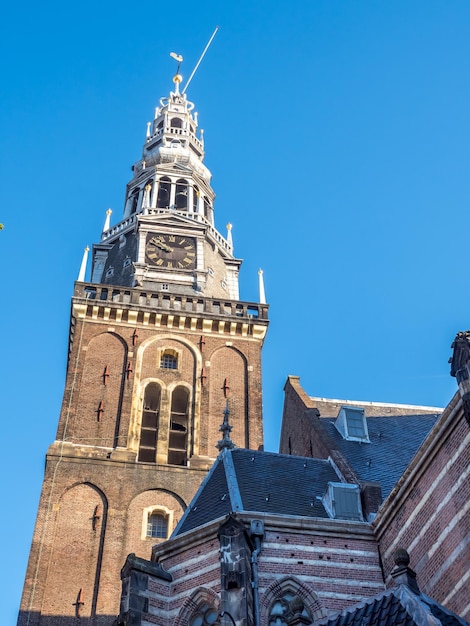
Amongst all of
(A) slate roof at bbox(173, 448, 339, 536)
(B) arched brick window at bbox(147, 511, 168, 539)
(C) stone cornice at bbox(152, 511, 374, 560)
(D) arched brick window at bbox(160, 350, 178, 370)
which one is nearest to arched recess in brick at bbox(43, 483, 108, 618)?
(B) arched brick window at bbox(147, 511, 168, 539)

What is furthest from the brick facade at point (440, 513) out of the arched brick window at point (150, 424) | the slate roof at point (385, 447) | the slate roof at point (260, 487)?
the arched brick window at point (150, 424)

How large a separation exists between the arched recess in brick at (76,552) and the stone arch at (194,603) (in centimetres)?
862

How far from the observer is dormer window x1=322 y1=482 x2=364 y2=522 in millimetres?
20844

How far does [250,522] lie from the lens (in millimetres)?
19344

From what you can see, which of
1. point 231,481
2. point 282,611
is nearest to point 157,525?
point 231,481

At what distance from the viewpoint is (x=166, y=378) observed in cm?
3466

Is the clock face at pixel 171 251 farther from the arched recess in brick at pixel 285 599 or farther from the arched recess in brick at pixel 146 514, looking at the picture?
the arched recess in brick at pixel 285 599

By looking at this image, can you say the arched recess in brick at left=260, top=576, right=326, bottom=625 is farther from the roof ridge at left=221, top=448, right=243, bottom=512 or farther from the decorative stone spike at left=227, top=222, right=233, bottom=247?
the decorative stone spike at left=227, top=222, right=233, bottom=247

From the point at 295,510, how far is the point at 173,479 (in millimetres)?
10200

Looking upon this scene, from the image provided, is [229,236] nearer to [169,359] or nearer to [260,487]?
[169,359]

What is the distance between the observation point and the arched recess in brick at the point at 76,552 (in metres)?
26.6

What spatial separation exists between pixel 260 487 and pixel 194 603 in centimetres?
376

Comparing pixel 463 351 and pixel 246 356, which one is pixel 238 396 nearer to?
pixel 246 356

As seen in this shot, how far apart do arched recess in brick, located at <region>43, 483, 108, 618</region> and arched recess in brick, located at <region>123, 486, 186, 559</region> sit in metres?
0.91
